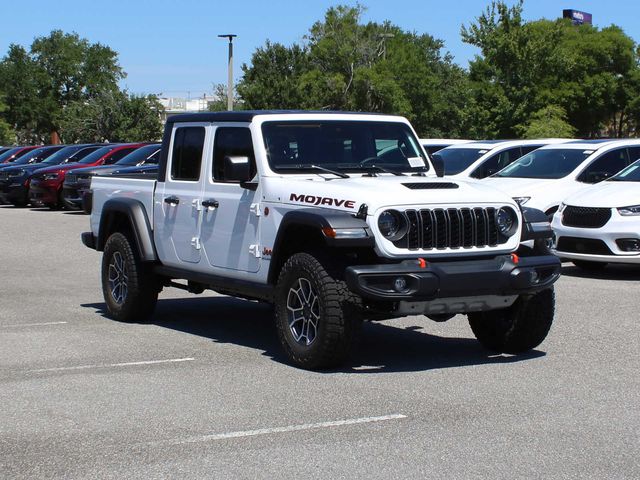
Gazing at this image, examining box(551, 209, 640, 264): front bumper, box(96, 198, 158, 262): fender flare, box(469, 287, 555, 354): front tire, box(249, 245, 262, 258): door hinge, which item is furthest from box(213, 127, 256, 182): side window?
box(551, 209, 640, 264): front bumper

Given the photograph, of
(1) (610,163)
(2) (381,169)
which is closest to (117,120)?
(1) (610,163)

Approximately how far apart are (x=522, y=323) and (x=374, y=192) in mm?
1652

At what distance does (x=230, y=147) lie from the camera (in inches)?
379

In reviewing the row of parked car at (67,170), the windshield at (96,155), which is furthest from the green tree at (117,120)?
the windshield at (96,155)

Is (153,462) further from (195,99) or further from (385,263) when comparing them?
(195,99)

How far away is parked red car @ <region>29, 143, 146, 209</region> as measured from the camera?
29.5 metres

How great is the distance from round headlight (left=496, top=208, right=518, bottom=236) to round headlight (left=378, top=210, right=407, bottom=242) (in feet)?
2.67

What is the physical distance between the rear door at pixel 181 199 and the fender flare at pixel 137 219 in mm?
84

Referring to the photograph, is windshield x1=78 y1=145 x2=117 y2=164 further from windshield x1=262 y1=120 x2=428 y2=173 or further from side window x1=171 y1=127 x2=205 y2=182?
windshield x1=262 y1=120 x2=428 y2=173

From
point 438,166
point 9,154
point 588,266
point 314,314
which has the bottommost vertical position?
point 588,266

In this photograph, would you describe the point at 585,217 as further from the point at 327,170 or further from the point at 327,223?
the point at 327,223

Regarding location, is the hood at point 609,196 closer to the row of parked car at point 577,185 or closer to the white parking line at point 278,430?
the row of parked car at point 577,185

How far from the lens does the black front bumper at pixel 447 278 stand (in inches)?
308

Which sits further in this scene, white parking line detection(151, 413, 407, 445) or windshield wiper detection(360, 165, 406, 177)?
windshield wiper detection(360, 165, 406, 177)
